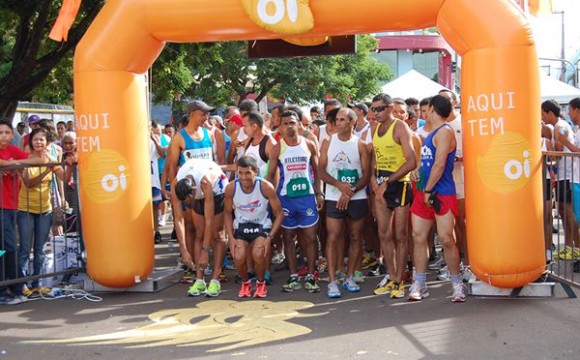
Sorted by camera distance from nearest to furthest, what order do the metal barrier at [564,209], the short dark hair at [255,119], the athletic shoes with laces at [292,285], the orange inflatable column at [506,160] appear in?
the orange inflatable column at [506,160], the metal barrier at [564,209], the athletic shoes with laces at [292,285], the short dark hair at [255,119]

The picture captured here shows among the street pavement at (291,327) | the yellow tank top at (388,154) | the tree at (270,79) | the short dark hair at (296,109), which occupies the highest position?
the tree at (270,79)

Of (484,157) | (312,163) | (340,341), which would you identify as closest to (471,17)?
(484,157)

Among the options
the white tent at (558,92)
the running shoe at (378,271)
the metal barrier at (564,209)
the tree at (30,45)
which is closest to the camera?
the metal barrier at (564,209)

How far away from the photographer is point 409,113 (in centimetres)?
1000

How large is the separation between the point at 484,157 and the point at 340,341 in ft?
7.33

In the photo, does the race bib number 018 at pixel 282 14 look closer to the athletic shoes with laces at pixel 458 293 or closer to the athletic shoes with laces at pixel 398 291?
the athletic shoes with laces at pixel 398 291

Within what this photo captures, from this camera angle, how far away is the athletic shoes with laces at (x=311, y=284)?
7855mm

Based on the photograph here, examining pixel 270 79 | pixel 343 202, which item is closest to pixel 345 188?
pixel 343 202

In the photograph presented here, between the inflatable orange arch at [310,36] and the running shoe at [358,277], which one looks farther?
the running shoe at [358,277]

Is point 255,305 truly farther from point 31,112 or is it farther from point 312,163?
point 31,112

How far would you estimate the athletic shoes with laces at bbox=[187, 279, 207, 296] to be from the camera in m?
7.83

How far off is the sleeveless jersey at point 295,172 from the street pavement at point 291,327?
110 cm

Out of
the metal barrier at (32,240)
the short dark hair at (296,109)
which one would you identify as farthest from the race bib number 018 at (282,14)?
the metal barrier at (32,240)

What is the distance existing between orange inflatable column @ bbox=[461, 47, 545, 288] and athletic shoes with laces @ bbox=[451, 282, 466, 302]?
33 cm
